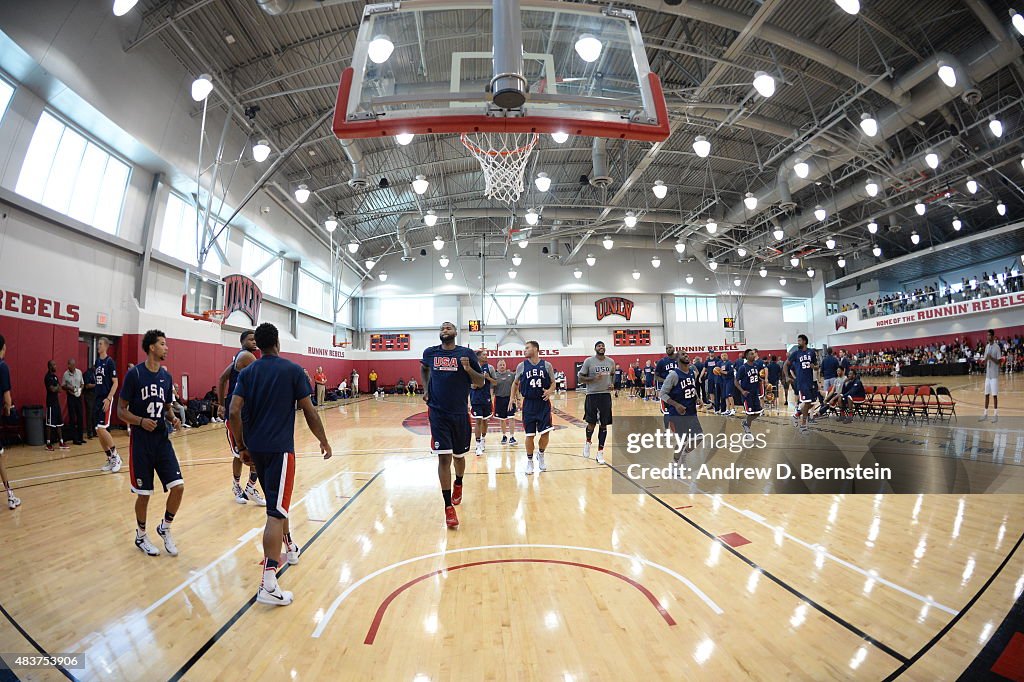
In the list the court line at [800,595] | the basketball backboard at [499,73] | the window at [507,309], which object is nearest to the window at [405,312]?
the window at [507,309]

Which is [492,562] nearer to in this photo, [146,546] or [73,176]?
[146,546]

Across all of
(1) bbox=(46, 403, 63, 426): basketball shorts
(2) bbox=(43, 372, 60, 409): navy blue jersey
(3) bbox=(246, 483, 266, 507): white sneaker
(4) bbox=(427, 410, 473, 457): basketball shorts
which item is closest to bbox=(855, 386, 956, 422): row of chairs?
(4) bbox=(427, 410, 473, 457): basketball shorts

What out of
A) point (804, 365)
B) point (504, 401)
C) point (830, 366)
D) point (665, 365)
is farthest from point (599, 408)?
point (830, 366)

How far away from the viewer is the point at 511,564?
3.48 meters

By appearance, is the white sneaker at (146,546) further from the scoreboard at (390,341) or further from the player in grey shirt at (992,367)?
the scoreboard at (390,341)

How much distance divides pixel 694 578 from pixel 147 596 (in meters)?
3.72

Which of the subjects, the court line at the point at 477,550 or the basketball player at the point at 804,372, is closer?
the court line at the point at 477,550

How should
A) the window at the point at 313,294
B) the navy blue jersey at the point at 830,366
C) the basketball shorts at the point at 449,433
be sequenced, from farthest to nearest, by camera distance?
the window at the point at 313,294 < the navy blue jersey at the point at 830,366 < the basketball shorts at the point at 449,433

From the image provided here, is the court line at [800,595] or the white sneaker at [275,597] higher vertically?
the white sneaker at [275,597]

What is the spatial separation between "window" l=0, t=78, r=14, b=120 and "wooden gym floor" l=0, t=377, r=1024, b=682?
26.7 feet

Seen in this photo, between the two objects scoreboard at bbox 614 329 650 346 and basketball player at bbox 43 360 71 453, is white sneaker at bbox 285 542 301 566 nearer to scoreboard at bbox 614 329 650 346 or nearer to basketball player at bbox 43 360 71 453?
basketball player at bbox 43 360 71 453

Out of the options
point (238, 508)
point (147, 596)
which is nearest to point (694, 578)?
point (147, 596)

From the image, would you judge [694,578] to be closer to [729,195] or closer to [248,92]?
[248,92]

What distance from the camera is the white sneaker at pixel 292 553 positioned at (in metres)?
3.56
